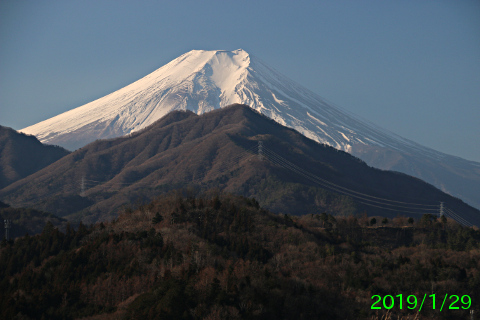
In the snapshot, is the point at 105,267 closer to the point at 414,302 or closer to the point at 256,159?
the point at 414,302

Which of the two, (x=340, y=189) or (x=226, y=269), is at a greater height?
(x=226, y=269)

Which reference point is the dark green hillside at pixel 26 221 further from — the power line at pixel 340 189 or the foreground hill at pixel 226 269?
the power line at pixel 340 189

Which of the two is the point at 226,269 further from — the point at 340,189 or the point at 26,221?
the point at 340,189

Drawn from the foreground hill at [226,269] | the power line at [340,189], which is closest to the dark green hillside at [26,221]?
the foreground hill at [226,269]

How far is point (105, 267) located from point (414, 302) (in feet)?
97.6

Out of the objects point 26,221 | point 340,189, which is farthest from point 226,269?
point 340,189

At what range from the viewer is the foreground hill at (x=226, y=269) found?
48.0 meters

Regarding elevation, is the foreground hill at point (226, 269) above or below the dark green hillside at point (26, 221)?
above

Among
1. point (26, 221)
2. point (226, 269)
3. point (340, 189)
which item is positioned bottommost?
point (26, 221)

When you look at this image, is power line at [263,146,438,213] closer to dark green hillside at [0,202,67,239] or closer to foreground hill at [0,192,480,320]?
dark green hillside at [0,202,67,239]

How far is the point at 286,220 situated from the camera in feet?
259

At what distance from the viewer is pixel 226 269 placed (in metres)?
54.1

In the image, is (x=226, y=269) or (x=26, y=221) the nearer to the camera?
(x=226, y=269)

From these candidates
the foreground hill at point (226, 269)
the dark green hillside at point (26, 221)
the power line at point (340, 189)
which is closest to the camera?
the foreground hill at point (226, 269)
